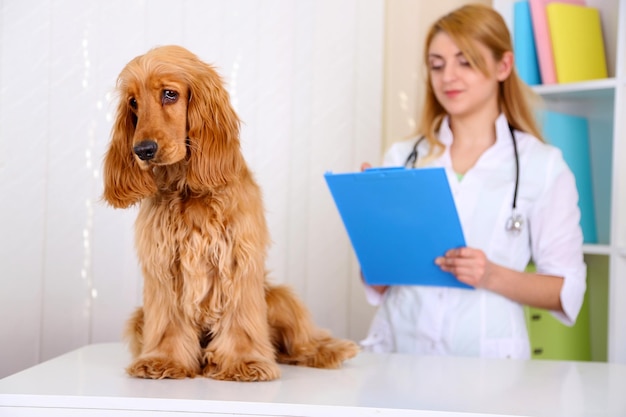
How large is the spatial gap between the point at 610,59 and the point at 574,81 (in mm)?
195

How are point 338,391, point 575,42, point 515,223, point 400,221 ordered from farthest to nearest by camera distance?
point 575,42
point 515,223
point 400,221
point 338,391

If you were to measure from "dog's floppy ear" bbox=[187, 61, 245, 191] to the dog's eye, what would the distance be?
0.03 metres

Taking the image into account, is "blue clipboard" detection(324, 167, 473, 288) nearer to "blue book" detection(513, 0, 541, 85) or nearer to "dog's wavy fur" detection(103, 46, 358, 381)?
"dog's wavy fur" detection(103, 46, 358, 381)

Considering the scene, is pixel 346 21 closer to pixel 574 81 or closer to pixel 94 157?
pixel 574 81

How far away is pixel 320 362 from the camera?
139 centimetres

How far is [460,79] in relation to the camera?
1944mm

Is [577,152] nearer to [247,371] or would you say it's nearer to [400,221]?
[400,221]

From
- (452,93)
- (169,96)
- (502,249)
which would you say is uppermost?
(452,93)

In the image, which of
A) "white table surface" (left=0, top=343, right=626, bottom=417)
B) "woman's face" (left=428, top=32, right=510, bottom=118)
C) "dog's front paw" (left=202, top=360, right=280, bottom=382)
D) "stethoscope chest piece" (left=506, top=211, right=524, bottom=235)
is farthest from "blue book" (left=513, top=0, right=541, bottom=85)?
"dog's front paw" (left=202, top=360, right=280, bottom=382)

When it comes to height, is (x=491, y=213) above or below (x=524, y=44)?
below

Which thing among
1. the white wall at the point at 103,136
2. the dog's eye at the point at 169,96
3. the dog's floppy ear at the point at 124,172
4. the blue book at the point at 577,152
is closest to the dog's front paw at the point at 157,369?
the dog's floppy ear at the point at 124,172

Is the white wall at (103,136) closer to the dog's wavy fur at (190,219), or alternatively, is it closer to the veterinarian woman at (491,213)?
the veterinarian woman at (491,213)

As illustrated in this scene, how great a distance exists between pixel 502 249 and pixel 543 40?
0.75 metres

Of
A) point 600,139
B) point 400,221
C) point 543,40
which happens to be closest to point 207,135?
point 400,221
